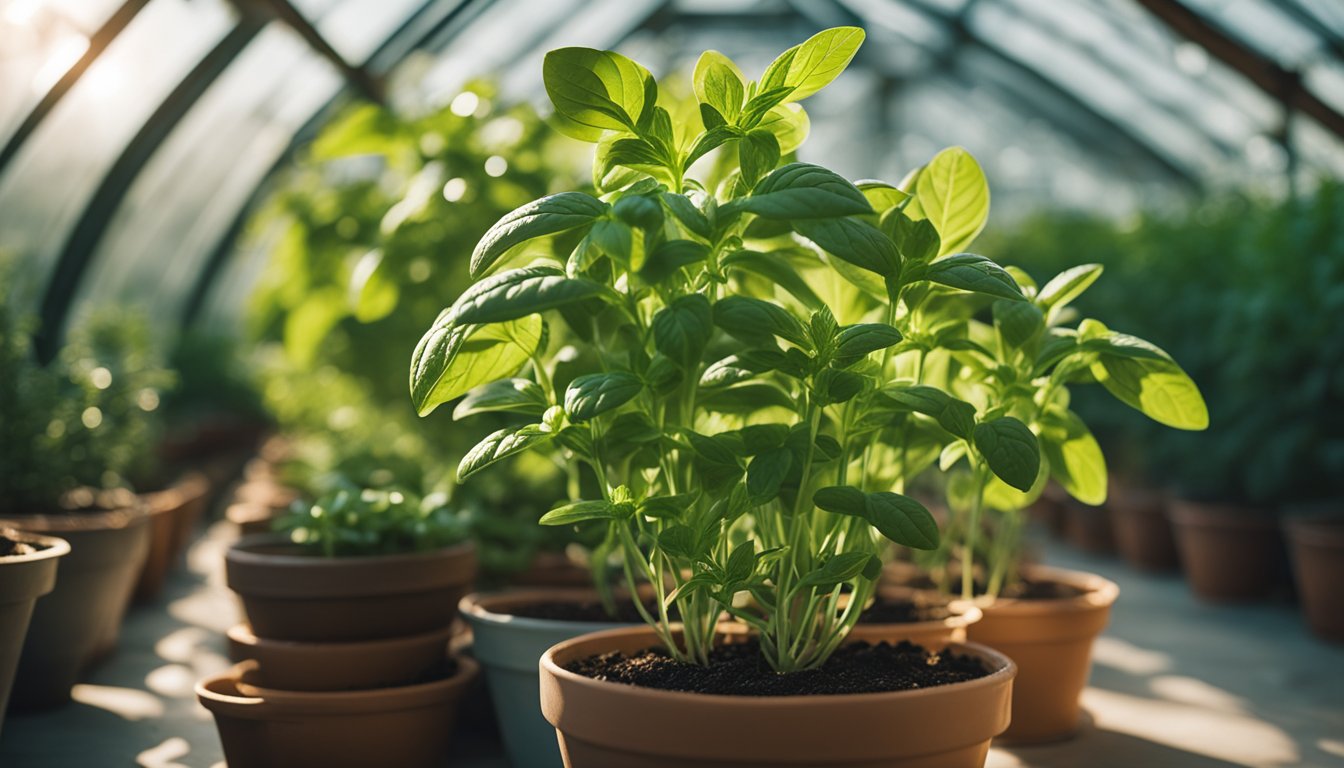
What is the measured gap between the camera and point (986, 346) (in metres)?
1.96

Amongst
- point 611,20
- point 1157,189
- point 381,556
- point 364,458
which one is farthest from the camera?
point 1157,189

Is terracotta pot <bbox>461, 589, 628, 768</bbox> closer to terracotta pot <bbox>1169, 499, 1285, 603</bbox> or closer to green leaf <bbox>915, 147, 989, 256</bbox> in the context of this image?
green leaf <bbox>915, 147, 989, 256</bbox>

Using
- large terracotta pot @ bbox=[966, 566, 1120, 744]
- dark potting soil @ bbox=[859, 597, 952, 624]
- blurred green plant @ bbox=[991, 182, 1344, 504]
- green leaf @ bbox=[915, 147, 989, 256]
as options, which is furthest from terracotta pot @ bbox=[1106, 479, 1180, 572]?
green leaf @ bbox=[915, 147, 989, 256]

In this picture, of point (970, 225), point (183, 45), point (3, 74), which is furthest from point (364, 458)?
point (183, 45)

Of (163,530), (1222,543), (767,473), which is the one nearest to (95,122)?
(163,530)

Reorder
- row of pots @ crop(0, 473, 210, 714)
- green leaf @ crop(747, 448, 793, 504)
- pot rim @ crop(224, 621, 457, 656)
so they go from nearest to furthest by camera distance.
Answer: green leaf @ crop(747, 448, 793, 504)
pot rim @ crop(224, 621, 457, 656)
row of pots @ crop(0, 473, 210, 714)

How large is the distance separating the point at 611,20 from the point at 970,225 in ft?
23.3

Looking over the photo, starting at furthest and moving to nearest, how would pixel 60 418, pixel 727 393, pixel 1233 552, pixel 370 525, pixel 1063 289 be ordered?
pixel 1233 552 → pixel 60 418 → pixel 370 525 → pixel 1063 289 → pixel 727 393

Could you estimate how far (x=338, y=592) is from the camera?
6.79 feet

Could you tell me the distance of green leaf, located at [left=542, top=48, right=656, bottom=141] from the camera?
58.2 inches

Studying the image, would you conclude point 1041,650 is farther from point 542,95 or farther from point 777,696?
point 542,95

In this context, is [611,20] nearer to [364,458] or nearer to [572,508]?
[364,458]

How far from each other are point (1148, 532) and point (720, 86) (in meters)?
3.86

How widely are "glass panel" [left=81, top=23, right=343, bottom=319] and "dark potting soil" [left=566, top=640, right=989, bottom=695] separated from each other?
13.0ft
